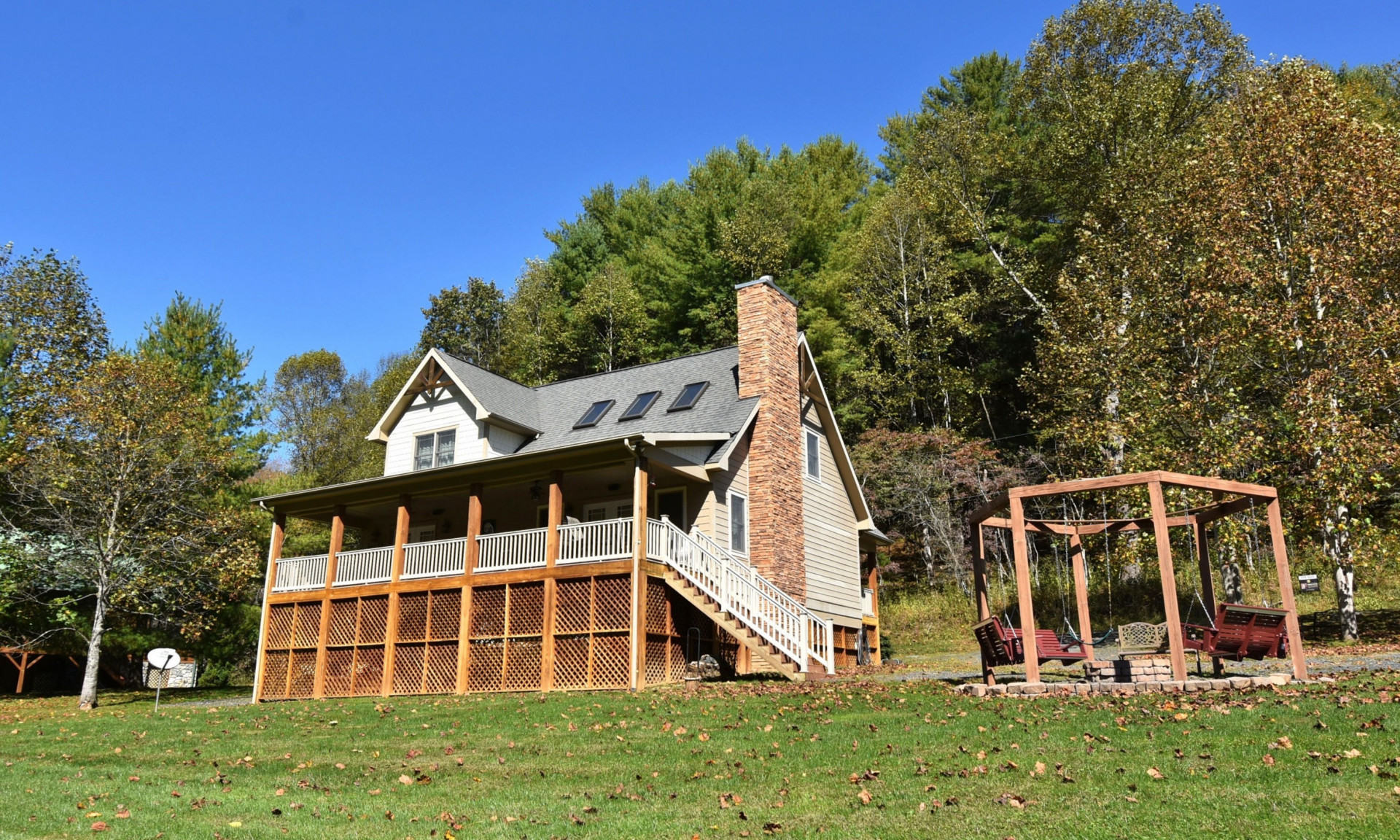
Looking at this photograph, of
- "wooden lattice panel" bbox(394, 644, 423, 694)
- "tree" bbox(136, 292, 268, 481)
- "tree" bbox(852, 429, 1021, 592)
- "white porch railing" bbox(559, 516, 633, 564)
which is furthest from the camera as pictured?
"tree" bbox(136, 292, 268, 481)

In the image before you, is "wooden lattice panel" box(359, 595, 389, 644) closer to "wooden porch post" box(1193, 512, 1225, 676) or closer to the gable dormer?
the gable dormer

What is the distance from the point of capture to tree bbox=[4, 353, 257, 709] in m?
22.7

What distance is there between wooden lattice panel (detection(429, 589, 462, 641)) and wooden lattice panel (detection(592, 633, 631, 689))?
3.36 metres

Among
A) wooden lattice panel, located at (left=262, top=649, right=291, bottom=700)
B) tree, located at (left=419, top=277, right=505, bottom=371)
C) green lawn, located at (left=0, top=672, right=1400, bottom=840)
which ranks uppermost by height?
tree, located at (left=419, top=277, right=505, bottom=371)

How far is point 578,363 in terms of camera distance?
39750mm

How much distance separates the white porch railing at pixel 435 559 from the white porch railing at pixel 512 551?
0.43 m

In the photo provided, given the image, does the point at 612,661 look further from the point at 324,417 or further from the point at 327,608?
the point at 324,417

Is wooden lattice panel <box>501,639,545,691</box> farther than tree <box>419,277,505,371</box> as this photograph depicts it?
No

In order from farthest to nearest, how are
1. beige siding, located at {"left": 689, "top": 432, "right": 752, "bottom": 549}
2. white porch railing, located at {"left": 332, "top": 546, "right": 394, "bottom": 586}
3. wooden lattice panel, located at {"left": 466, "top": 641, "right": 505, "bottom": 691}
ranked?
white porch railing, located at {"left": 332, "top": 546, "right": 394, "bottom": 586}, beige siding, located at {"left": 689, "top": 432, "right": 752, "bottom": 549}, wooden lattice panel, located at {"left": 466, "top": 641, "right": 505, "bottom": 691}

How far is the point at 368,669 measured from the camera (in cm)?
2025

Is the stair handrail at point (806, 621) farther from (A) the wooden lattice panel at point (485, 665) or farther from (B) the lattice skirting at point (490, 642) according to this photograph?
(A) the wooden lattice panel at point (485, 665)

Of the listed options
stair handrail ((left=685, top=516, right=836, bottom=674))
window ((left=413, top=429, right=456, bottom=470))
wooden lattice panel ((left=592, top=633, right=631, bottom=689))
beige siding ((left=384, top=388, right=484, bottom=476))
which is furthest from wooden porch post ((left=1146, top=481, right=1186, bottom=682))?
window ((left=413, top=429, right=456, bottom=470))

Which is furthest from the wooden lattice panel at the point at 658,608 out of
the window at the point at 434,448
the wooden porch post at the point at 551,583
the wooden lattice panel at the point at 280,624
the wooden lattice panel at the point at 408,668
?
the wooden lattice panel at the point at 280,624

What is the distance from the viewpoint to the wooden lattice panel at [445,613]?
62.8 ft
